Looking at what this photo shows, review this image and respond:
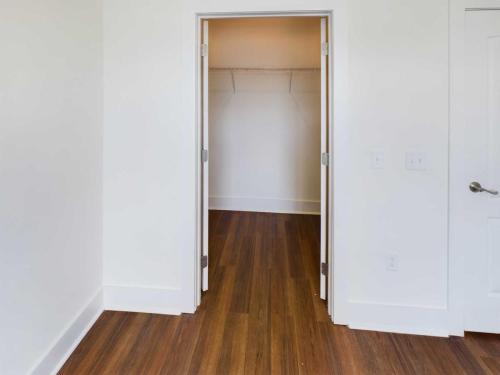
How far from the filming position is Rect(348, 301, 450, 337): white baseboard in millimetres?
1796

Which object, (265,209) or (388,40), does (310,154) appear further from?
(388,40)

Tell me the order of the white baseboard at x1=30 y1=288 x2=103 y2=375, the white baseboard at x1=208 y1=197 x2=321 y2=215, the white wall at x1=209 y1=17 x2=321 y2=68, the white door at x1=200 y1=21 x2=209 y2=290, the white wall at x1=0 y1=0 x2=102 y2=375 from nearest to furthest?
1. the white wall at x1=0 y1=0 x2=102 y2=375
2. the white baseboard at x1=30 y1=288 x2=103 y2=375
3. the white door at x1=200 y1=21 x2=209 y2=290
4. the white wall at x1=209 y1=17 x2=321 y2=68
5. the white baseboard at x1=208 y1=197 x2=321 y2=215

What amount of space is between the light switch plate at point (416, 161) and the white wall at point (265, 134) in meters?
2.47

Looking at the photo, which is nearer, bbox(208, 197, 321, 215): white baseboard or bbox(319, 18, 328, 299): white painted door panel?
bbox(319, 18, 328, 299): white painted door panel

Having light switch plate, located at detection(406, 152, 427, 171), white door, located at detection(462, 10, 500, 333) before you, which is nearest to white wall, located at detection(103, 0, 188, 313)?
light switch plate, located at detection(406, 152, 427, 171)

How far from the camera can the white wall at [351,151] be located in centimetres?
174

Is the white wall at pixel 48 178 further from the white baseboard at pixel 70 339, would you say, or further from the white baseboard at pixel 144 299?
the white baseboard at pixel 144 299

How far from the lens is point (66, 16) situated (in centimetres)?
155

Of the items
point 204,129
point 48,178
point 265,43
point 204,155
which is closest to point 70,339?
point 48,178

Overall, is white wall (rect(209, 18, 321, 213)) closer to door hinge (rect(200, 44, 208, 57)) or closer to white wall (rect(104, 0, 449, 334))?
door hinge (rect(200, 44, 208, 57))

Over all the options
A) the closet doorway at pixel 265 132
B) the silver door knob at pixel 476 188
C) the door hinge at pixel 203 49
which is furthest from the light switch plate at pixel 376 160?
the closet doorway at pixel 265 132

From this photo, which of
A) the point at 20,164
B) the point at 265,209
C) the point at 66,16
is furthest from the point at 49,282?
the point at 265,209

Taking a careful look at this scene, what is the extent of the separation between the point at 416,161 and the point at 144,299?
6.75 feet

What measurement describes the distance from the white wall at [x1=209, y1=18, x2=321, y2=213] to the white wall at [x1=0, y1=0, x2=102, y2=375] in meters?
2.54
